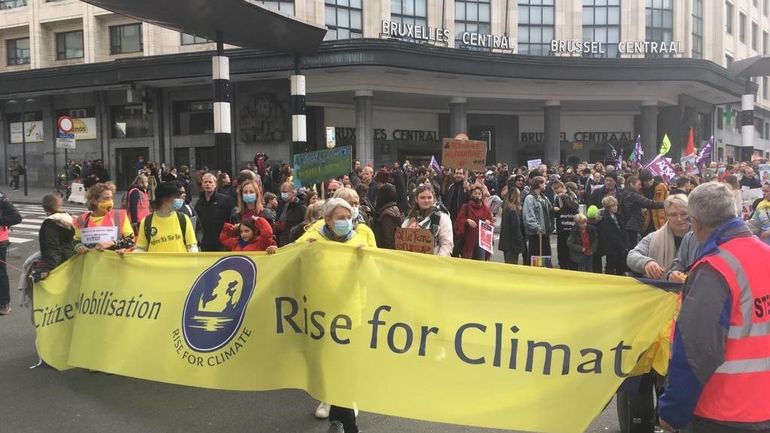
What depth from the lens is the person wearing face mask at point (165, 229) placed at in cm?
623

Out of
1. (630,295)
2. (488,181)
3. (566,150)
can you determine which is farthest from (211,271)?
(566,150)

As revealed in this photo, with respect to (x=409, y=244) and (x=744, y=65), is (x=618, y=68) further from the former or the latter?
(x=409, y=244)

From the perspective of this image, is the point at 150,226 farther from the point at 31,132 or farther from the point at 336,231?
the point at 31,132

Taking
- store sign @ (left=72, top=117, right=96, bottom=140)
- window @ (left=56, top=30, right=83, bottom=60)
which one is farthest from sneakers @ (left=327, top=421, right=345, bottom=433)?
window @ (left=56, top=30, right=83, bottom=60)

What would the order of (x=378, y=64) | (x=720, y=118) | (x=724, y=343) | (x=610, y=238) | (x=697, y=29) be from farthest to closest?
(x=720, y=118) → (x=697, y=29) → (x=378, y=64) → (x=610, y=238) → (x=724, y=343)

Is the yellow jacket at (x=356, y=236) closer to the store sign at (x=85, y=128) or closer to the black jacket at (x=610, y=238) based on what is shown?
the black jacket at (x=610, y=238)

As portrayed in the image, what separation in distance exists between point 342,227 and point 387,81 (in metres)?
25.4

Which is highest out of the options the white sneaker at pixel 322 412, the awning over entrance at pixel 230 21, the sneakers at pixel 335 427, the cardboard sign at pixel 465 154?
the awning over entrance at pixel 230 21

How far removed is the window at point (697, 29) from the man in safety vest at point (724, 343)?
40666 mm

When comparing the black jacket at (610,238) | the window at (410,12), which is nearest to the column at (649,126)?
the window at (410,12)

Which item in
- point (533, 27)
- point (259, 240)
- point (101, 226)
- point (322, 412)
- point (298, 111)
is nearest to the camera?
point (322, 412)

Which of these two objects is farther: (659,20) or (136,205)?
(659,20)

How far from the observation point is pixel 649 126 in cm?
3478

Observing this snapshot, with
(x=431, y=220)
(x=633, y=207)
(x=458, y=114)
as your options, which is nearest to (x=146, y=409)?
(x=431, y=220)
